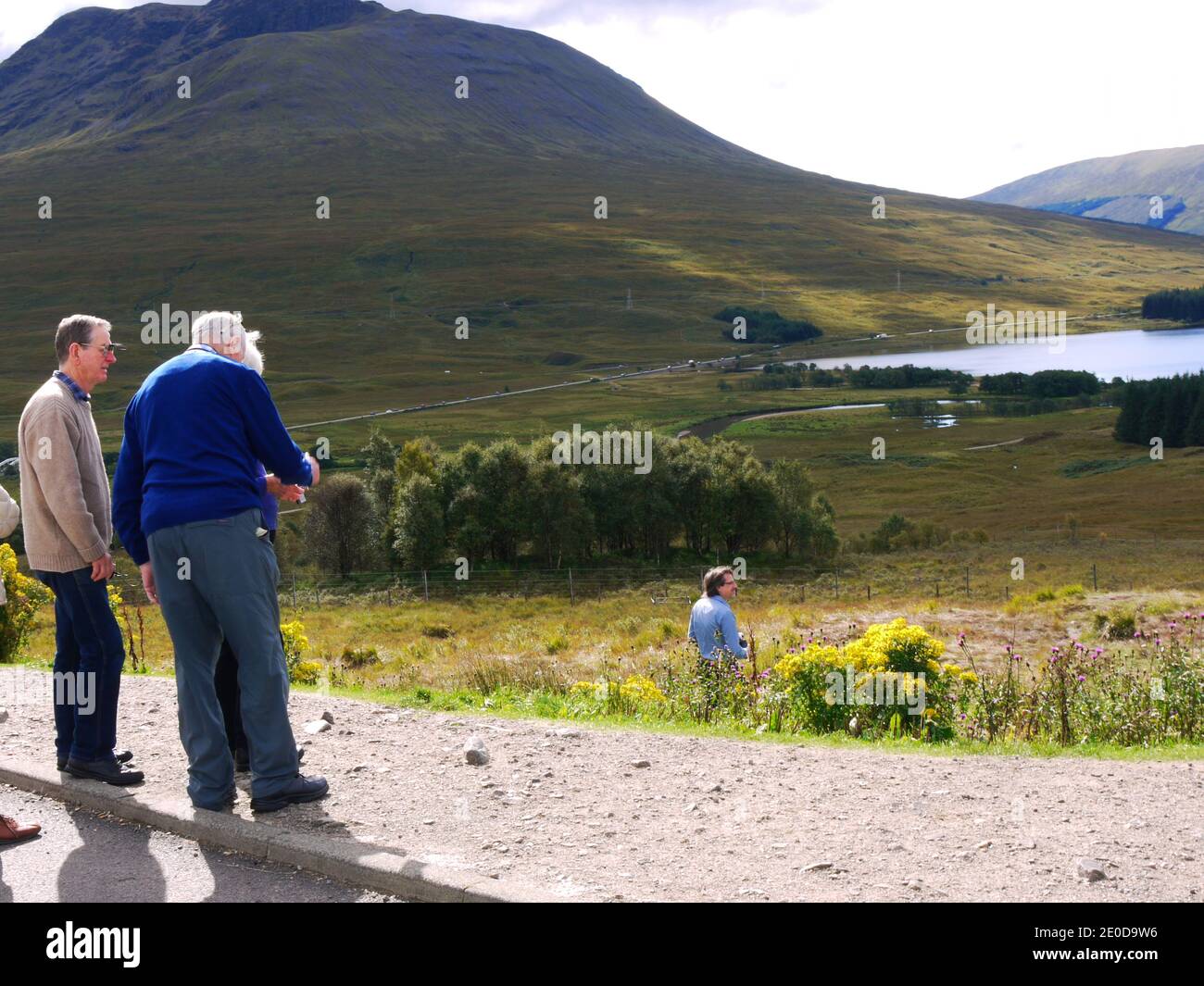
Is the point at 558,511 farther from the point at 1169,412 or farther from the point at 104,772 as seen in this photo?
the point at 1169,412

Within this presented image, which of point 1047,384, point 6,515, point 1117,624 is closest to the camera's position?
point 6,515

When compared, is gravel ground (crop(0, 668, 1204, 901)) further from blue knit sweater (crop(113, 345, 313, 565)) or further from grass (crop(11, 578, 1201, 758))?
blue knit sweater (crop(113, 345, 313, 565))

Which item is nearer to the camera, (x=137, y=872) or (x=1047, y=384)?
(x=137, y=872)

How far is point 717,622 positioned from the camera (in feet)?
35.4

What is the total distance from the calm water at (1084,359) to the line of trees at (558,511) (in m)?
111

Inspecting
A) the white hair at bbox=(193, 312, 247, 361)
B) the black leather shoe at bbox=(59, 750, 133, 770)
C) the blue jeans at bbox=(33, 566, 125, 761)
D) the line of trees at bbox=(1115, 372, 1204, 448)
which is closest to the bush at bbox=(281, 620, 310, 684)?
the black leather shoe at bbox=(59, 750, 133, 770)

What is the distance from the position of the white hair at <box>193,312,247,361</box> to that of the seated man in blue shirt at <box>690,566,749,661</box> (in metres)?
5.41

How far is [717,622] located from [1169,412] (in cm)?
11767

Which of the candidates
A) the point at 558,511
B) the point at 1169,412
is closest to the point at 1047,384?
the point at 1169,412

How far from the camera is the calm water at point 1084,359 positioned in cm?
16438

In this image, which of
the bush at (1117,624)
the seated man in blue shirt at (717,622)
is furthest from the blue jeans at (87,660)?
the bush at (1117,624)


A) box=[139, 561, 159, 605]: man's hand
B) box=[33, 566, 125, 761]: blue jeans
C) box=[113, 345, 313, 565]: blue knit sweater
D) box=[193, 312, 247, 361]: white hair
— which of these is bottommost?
box=[33, 566, 125, 761]: blue jeans

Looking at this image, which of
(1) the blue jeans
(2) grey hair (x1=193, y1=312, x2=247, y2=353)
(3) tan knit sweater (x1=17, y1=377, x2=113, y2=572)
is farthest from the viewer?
(1) the blue jeans

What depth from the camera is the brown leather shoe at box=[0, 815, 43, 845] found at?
6.05m
